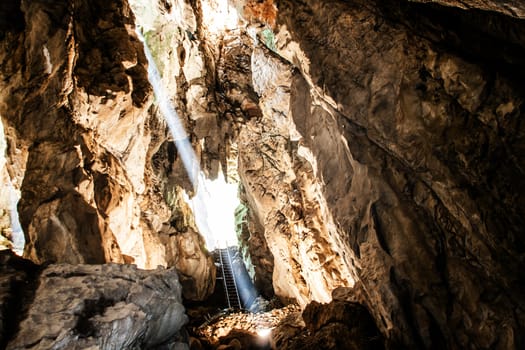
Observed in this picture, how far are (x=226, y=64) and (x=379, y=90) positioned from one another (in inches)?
413

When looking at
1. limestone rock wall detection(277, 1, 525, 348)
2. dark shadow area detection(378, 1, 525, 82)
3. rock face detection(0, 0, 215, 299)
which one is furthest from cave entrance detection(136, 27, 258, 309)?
dark shadow area detection(378, 1, 525, 82)

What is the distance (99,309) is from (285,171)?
822cm

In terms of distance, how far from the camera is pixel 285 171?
11.3 m

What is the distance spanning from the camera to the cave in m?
3.76

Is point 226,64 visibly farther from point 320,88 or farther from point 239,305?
point 239,305

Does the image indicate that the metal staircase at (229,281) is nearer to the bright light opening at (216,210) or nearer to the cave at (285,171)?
the cave at (285,171)

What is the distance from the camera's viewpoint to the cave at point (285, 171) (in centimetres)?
376

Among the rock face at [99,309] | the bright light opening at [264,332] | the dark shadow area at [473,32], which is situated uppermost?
the dark shadow area at [473,32]

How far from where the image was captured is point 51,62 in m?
6.89

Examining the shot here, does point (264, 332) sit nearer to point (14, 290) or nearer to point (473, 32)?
point (14, 290)

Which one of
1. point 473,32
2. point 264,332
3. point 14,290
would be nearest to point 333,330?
point 264,332

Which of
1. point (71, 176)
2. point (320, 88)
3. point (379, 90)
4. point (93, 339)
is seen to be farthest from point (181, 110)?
point (93, 339)

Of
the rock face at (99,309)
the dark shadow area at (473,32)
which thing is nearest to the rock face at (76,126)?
the rock face at (99,309)

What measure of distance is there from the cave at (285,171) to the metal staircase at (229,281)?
0.24 m
